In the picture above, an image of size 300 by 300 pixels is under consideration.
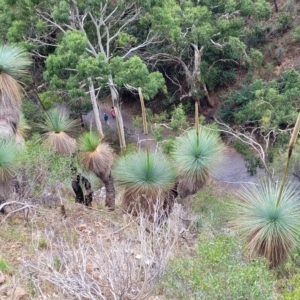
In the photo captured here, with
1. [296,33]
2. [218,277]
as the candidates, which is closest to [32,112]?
[218,277]

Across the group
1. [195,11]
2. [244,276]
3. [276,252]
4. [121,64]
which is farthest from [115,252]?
[195,11]

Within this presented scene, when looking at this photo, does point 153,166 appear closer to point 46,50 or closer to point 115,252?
point 115,252

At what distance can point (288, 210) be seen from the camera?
496 cm

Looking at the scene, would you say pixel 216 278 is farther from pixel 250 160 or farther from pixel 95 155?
pixel 250 160

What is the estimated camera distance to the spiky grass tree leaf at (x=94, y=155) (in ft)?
24.6

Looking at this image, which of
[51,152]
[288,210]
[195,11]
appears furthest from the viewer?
[195,11]

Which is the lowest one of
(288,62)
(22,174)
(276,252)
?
(288,62)

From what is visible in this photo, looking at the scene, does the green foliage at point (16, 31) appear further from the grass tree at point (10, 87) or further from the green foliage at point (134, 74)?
the grass tree at point (10, 87)

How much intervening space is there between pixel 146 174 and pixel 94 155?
1.20m

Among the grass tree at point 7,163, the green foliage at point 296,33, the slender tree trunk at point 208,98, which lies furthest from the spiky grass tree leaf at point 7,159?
the green foliage at point 296,33

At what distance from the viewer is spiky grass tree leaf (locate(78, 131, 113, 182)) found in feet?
24.6

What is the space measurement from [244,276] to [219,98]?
17899mm

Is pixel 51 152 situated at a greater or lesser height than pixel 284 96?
greater

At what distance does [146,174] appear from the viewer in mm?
6789
